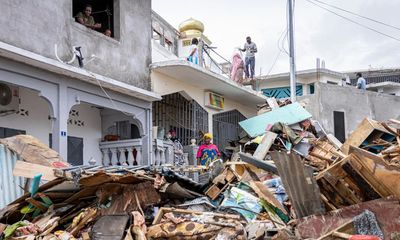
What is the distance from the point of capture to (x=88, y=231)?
692 cm

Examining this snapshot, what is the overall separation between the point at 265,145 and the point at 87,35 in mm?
4977

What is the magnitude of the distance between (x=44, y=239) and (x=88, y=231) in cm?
65

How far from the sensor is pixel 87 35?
390 inches

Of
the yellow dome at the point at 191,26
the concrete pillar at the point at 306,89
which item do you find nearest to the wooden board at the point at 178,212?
the yellow dome at the point at 191,26

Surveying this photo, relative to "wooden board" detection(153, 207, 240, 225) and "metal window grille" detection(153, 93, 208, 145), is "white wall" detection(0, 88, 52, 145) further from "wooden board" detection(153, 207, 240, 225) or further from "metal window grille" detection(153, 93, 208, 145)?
"wooden board" detection(153, 207, 240, 225)

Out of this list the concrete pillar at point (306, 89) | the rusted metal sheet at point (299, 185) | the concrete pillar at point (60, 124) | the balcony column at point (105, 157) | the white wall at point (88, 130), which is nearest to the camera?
the rusted metal sheet at point (299, 185)

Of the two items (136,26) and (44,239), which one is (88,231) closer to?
(44,239)

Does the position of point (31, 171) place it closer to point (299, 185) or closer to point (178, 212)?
point (178, 212)

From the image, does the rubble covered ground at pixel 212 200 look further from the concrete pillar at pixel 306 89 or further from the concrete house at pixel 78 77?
the concrete pillar at pixel 306 89

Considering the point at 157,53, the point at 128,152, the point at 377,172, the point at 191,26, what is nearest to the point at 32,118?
the point at 128,152

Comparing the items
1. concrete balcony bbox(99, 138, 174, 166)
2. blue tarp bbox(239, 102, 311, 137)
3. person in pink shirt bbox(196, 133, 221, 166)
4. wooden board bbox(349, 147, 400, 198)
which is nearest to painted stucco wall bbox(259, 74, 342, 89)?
blue tarp bbox(239, 102, 311, 137)

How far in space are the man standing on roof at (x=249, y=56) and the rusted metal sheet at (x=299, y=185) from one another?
11.0m

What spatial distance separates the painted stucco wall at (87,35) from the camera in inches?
321

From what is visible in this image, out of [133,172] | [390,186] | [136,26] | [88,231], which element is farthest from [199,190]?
[136,26]
